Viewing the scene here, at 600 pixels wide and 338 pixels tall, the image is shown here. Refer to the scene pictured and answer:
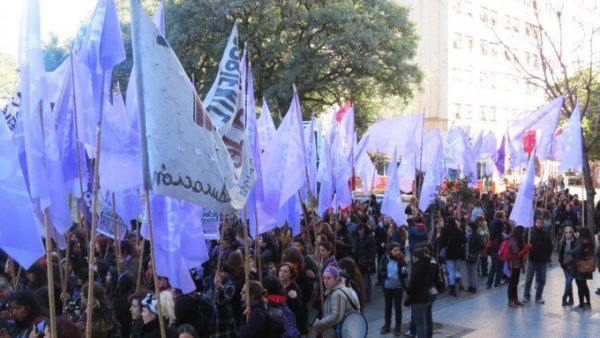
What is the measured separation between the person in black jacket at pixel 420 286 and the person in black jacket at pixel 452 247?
3.67 meters

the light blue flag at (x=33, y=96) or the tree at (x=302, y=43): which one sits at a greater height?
the tree at (x=302, y=43)

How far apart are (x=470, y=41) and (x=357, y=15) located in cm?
2509

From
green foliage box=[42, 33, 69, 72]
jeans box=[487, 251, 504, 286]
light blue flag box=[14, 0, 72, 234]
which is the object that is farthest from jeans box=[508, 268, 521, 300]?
green foliage box=[42, 33, 69, 72]

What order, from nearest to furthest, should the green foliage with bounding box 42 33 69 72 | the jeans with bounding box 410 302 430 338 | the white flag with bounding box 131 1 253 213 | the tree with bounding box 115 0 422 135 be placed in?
1. the white flag with bounding box 131 1 253 213
2. the jeans with bounding box 410 302 430 338
3. the green foliage with bounding box 42 33 69 72
4. the tree with bounding box 115 0 422 135

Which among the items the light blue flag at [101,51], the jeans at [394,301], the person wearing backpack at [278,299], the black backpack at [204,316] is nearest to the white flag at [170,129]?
the light blue flag at [101,51]

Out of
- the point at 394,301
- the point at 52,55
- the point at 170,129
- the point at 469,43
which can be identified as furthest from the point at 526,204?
the point at 469,43

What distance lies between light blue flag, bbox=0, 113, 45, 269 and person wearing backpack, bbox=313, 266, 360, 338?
2.99 metres

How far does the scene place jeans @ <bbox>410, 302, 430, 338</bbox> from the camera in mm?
8312

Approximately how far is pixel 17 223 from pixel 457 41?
47.1 meters

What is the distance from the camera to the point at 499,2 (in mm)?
45562

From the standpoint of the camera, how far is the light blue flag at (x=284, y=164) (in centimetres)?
818

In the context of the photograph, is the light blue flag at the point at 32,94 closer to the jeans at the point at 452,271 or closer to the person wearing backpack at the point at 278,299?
the person wearing backpack at the point at 278,299

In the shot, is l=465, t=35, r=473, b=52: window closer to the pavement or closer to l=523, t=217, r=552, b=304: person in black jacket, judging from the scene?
the pavement

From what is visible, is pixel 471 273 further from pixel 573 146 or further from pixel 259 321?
pixel 259 321
